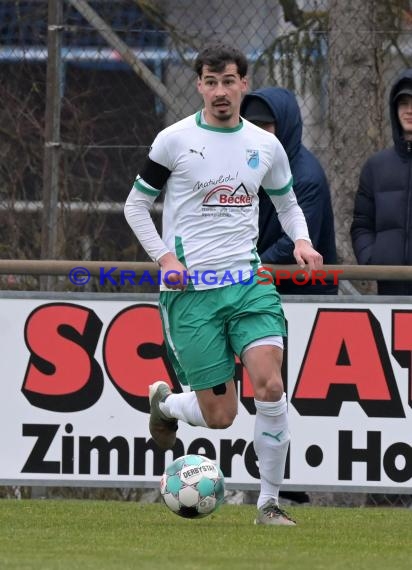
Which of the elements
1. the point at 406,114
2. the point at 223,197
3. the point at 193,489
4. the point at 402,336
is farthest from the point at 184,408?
the point at 406,114

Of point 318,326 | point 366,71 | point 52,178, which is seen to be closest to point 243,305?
point 318,326

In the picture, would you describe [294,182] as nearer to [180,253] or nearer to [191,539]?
[180,253]

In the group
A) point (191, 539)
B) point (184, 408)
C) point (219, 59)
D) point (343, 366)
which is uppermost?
point (219, 59)

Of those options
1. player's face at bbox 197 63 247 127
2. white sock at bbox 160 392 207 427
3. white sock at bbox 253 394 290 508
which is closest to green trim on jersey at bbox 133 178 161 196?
player's face at bbox 197 63 247 127

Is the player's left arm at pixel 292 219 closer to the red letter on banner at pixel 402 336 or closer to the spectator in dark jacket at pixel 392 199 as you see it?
the red letter on banner at pixel 402 336

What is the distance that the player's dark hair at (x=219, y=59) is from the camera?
21.6ft

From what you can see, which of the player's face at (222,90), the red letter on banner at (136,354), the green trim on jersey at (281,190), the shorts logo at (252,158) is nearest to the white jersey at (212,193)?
the shorts logo at (252,158)

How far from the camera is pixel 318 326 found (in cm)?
784

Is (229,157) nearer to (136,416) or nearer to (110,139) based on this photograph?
(136,416)

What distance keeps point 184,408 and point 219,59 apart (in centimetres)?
163

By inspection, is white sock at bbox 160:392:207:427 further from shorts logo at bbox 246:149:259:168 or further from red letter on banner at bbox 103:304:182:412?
shorts logo at bbox 246:149:259:168

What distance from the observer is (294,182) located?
7.89 m

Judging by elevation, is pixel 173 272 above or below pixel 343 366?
above

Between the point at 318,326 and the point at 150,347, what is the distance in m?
0.90
